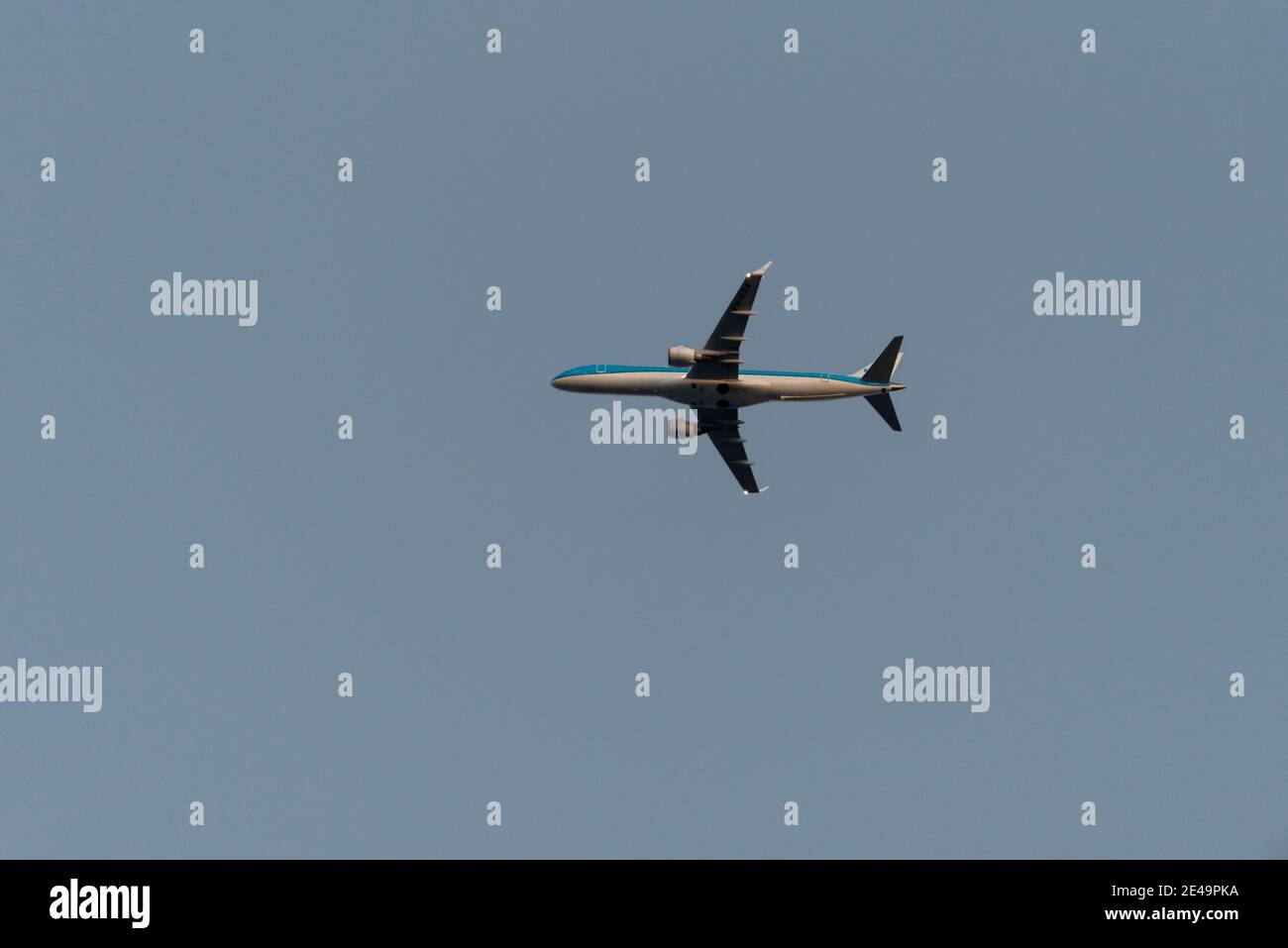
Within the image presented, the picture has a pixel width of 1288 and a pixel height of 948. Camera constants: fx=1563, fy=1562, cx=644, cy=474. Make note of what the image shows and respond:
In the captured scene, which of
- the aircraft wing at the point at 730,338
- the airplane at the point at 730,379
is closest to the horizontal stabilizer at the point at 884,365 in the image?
the airplane at the point at 730,379

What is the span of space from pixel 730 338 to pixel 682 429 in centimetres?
792

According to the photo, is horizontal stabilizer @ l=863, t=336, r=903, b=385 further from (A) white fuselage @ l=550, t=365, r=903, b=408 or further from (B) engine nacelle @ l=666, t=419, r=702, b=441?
(B) engine nacelle @ l=666, t=419, r=702, b=441

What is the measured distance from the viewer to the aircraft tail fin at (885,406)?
289 feet

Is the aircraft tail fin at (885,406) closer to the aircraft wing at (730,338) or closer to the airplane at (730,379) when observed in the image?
the airplane at (730,379)

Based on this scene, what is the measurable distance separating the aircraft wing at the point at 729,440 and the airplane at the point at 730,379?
87 cm

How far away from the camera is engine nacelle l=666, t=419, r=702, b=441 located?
303 feet

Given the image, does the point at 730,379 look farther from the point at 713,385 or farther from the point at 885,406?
the point at 885,406

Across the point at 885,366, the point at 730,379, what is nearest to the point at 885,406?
the point at 885,366

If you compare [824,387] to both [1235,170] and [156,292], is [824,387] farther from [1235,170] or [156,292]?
[156,292]

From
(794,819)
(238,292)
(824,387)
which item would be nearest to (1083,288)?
(824,387)

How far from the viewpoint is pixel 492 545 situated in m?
90.0

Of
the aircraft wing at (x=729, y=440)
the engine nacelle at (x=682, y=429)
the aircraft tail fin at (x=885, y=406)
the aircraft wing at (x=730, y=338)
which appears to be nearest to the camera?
the aircraft wing at (x=730, y=338)

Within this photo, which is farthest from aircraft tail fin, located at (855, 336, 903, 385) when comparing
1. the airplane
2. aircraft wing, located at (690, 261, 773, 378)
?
aircraft wing, located at (690, 261, 773, 378)

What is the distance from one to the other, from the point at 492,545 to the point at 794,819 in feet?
76.1
